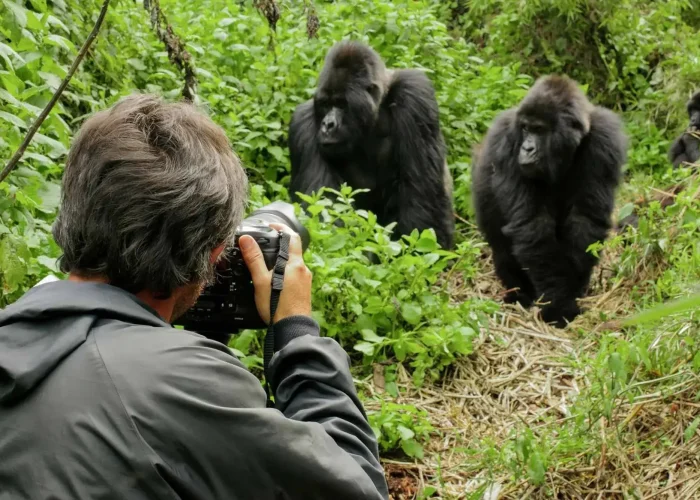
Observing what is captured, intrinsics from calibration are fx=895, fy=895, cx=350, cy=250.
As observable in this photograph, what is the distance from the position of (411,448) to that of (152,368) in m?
1.82

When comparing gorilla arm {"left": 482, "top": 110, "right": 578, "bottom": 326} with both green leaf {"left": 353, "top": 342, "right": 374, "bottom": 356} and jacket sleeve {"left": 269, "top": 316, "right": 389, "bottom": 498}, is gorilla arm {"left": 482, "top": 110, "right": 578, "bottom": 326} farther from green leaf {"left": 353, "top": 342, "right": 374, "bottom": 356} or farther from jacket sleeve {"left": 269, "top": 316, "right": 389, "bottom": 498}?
jacket sleeve {"left": 269, "top": 316, "right": 389, "bottom": 498}

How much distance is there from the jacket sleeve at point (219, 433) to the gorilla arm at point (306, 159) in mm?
3526

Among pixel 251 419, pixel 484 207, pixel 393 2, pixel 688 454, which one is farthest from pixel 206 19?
pixel 251 419

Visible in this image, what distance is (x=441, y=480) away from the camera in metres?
2.93

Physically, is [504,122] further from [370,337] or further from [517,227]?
[370,337]

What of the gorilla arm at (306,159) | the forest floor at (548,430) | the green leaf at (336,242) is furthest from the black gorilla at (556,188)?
the green leaf at (336,242)

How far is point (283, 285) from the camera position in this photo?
1876mm

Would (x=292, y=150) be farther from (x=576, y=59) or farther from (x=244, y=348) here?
(x=576, y=59)

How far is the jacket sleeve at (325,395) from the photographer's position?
164 cm

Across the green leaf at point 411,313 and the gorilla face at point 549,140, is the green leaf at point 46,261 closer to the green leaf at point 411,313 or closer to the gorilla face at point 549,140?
the green leaf at point 411,313

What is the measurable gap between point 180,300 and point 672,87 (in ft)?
19.9

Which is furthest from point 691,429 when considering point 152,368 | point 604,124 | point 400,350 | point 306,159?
point 306,159

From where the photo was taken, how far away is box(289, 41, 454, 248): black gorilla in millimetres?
5055

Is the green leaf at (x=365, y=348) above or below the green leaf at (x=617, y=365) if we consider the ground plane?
below
